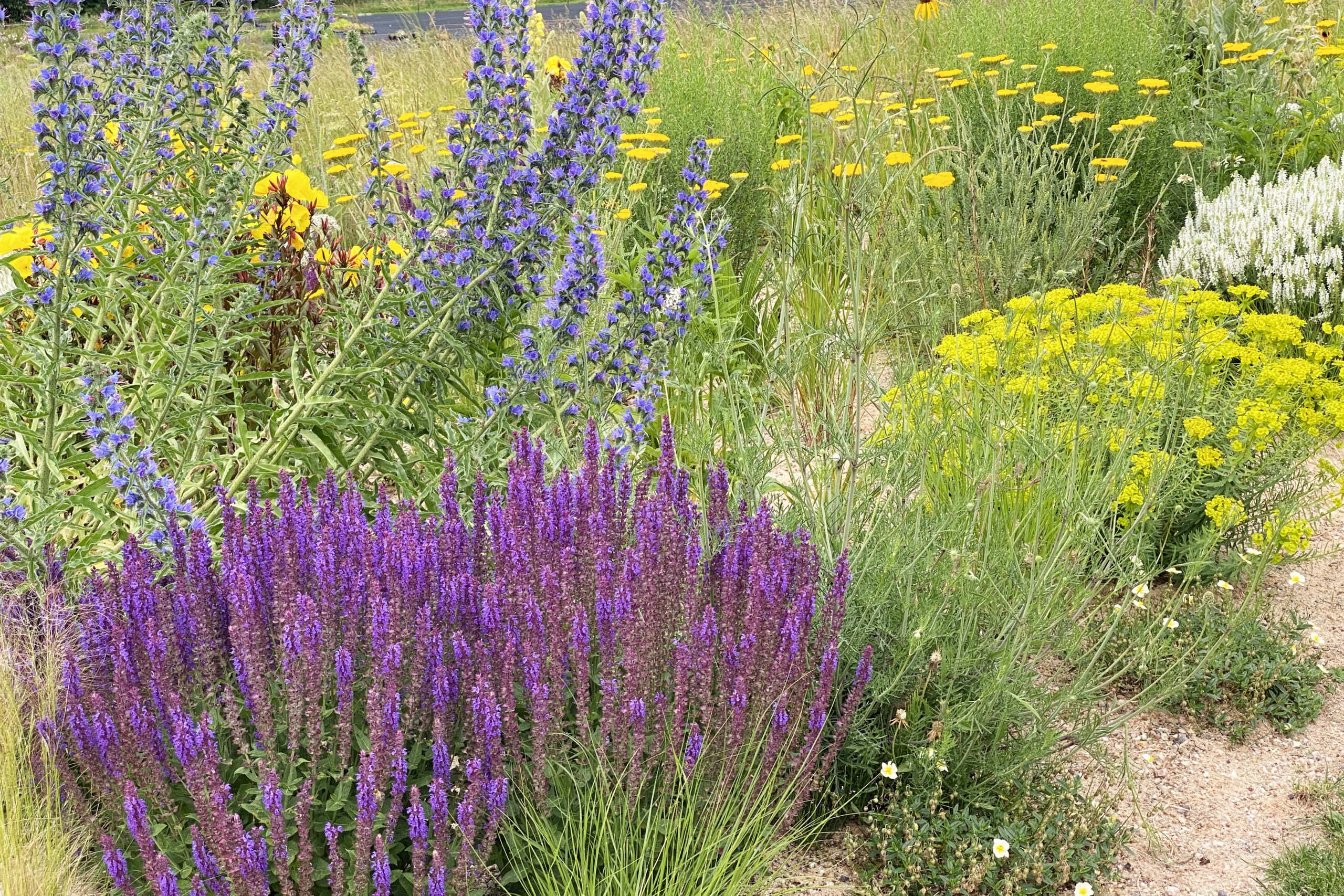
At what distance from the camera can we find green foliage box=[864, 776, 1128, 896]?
243cm

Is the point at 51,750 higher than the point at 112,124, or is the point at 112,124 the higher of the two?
the point at 112,124

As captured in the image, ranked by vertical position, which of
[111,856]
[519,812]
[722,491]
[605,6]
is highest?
[605,6]

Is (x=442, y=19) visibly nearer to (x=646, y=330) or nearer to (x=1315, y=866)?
(x=646, y=330)

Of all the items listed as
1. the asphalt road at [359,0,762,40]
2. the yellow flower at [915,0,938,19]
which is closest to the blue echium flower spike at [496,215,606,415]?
the yellow flower at [915,0,938,19]

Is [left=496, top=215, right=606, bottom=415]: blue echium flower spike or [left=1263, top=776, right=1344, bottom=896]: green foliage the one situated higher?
[left=496, top=215, right=606, bottom=415]: blue echium flower spike

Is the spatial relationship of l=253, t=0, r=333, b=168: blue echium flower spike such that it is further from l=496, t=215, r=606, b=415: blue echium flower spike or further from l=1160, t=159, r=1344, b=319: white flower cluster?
l=1160, t=159, r=1344, b=319: white flower cluster

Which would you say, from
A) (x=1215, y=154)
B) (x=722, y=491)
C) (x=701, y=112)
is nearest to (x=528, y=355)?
(x=722, y=491)

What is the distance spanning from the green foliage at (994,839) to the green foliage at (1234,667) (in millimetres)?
580

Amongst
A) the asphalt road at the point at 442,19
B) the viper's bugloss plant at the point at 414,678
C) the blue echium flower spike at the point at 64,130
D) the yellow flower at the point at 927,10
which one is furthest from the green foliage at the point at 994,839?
the asphalt road at the point at 442,19

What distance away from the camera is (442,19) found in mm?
25281

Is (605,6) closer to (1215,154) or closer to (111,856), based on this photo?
(111,856)

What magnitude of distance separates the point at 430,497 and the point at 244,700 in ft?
3.61

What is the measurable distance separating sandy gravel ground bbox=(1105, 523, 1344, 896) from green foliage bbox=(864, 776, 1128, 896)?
0.11 metres

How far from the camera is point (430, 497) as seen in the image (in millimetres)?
3104
